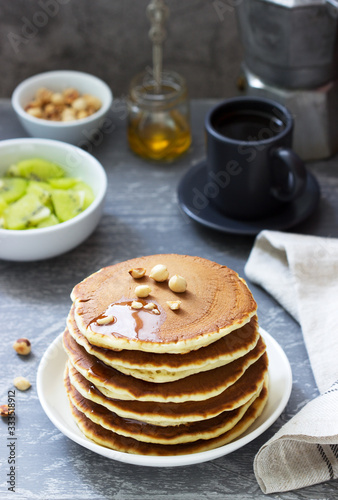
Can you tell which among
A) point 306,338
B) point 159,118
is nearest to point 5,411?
point 306,338

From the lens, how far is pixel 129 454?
2.42 ft

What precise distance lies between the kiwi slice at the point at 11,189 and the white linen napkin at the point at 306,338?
437 millimetres

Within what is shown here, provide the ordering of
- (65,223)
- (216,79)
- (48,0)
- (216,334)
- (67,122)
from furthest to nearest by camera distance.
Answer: (216,79) < (48,0) < (67,122) < (65,223) < (216,334)

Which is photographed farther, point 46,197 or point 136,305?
point 46,197

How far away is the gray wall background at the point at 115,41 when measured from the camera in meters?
1.47

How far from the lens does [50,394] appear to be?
82 centimetres

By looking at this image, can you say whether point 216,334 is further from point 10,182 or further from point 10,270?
point 10,182

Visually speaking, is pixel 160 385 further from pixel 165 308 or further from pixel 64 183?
pixel 64 183

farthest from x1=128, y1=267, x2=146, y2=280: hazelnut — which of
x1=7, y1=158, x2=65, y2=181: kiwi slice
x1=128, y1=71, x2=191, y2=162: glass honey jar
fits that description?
x1=128, y1=71, x2=191, y2=162: glass honey jar

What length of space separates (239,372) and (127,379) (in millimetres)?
129

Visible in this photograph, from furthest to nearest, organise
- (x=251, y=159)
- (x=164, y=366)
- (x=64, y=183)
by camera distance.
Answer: (x=64, y=183)
(x=251, y=159)
(x=164, y=366)

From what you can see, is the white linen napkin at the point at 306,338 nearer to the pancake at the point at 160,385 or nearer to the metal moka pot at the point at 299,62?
the pancake at the point at 160,385

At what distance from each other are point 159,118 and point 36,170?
0.92 ft

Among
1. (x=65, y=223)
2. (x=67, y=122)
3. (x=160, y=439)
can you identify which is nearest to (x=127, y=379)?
(x=160, y=439)
